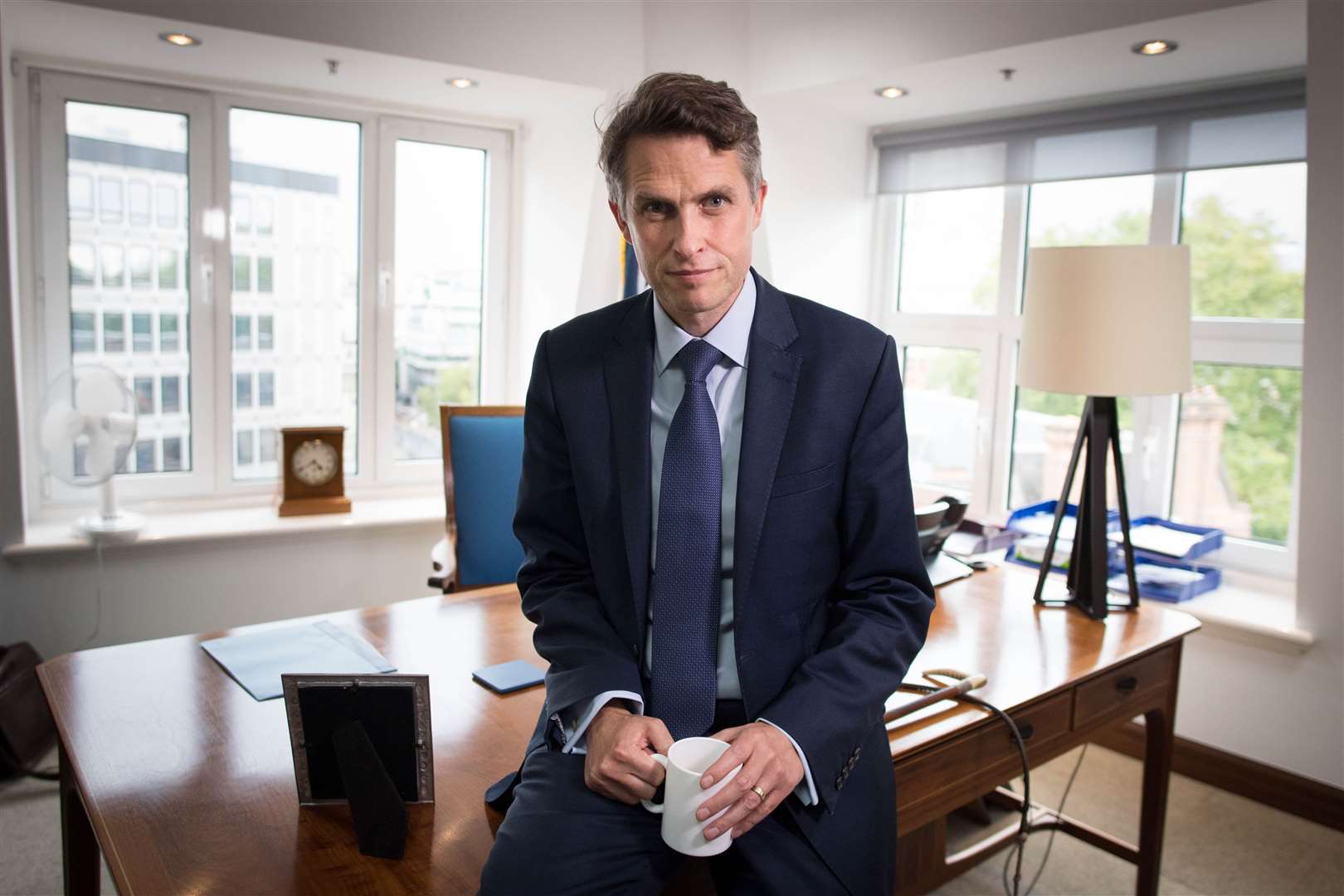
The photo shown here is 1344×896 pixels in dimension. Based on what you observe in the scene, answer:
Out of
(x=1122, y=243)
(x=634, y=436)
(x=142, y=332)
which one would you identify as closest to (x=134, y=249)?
(x=142, y=332)

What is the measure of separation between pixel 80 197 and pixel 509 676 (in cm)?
274

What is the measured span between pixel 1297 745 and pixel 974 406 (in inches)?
62.4

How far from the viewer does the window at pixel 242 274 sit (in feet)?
12.5

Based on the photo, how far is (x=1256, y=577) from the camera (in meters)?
3.27

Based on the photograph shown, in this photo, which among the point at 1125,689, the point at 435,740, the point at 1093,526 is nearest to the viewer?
the point at 435,740

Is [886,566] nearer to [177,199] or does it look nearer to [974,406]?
[974,406]

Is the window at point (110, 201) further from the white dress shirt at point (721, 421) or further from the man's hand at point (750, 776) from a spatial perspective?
the man's hand at point (750, 776)

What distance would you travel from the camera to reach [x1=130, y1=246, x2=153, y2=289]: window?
3.59 m

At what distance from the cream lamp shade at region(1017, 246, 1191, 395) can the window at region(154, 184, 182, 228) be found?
2932 mm

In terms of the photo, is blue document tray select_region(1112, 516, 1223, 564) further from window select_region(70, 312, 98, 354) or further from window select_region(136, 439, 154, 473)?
window select_region(70, 312, 98, 354)

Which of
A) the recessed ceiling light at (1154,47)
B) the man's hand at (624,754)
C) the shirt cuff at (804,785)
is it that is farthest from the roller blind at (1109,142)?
the man's hand at (624,754)

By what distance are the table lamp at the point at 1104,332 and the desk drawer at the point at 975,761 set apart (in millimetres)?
506

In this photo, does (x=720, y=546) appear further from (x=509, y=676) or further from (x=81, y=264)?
(x=81, y=264)

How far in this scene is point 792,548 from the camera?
135 cm
